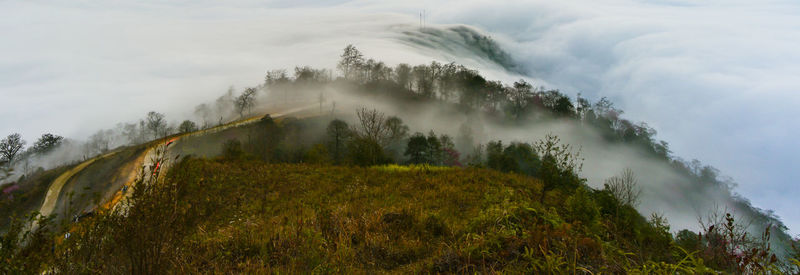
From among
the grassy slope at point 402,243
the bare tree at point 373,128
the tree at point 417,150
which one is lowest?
the tree at point 417,150

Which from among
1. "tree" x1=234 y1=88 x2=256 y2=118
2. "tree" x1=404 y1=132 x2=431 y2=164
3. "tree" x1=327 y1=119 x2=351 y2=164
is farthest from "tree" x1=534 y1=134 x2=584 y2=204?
"tree" x1=234 y1=88 x2=256 y2=118

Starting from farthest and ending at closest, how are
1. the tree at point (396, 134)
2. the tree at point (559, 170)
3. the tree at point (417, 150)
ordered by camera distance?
the tree at point (417, 150), the tree at point (396, 134), the tree at point (559, 170)

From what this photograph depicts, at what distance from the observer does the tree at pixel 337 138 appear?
6271 centimetres

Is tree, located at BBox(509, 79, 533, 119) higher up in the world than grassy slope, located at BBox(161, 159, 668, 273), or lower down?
higher up

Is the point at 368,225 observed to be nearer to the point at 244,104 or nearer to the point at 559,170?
the point at 559,170

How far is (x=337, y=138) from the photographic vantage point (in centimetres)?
6425

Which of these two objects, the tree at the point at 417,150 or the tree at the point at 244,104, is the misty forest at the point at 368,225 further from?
the tree at the point at 244,104

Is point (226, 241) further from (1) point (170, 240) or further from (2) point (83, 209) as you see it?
(2) point (83, 209)

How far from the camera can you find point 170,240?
4.22 meters

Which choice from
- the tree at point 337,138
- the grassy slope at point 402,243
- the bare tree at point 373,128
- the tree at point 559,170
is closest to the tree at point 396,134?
the bare tree at point 373,128

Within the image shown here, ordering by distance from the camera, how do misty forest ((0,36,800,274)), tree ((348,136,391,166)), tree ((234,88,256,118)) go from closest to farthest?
misty forest ((0,36,800,274)) < tree ((348,136,391,166)) < tree ((234,88,256,118))

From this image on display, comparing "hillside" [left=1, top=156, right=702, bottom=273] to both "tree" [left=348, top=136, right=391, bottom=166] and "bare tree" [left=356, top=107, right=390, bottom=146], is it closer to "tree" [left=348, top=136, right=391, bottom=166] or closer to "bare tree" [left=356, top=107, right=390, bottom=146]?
"tree" [left=348, top=136, right=391, bottom=166]

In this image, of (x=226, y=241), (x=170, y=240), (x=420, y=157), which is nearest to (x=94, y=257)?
(x=170, y=240)

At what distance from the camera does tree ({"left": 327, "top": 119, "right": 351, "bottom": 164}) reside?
2469 inches
